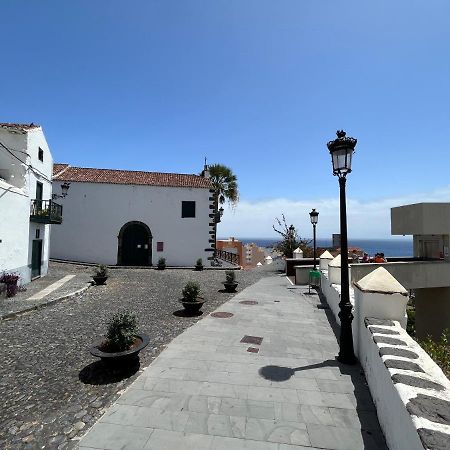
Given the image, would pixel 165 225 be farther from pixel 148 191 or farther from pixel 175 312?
pixel 175 312

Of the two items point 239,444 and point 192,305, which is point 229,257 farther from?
point 239,444

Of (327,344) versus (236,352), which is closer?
(236,352)

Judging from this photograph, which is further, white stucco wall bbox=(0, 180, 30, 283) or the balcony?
the balcony

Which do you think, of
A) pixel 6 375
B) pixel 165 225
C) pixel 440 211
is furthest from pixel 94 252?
pixel 440 211

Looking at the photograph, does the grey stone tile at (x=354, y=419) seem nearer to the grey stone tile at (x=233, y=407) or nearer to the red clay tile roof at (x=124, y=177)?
the grey stone tile at (x=233, y=407)

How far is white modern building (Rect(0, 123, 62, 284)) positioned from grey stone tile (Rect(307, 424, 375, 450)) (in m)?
12.7

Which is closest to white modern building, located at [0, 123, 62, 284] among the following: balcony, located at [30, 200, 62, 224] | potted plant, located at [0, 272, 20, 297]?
balcony, located at [30, 200, 62, 224]

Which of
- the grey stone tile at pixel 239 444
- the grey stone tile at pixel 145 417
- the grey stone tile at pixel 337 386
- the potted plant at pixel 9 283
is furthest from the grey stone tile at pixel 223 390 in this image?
the potted plant at pixel 9 283

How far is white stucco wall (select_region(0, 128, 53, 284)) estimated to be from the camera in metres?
11.7

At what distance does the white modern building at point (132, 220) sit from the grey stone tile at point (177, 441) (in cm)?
2059

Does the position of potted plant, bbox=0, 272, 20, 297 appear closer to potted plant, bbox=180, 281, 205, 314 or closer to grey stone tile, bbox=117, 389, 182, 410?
potted plant, bbox=180, 281, 205, 314

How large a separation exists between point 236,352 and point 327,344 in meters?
2.19

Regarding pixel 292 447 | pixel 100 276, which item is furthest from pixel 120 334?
pixel 100 276

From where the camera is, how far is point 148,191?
2375 centimetres
